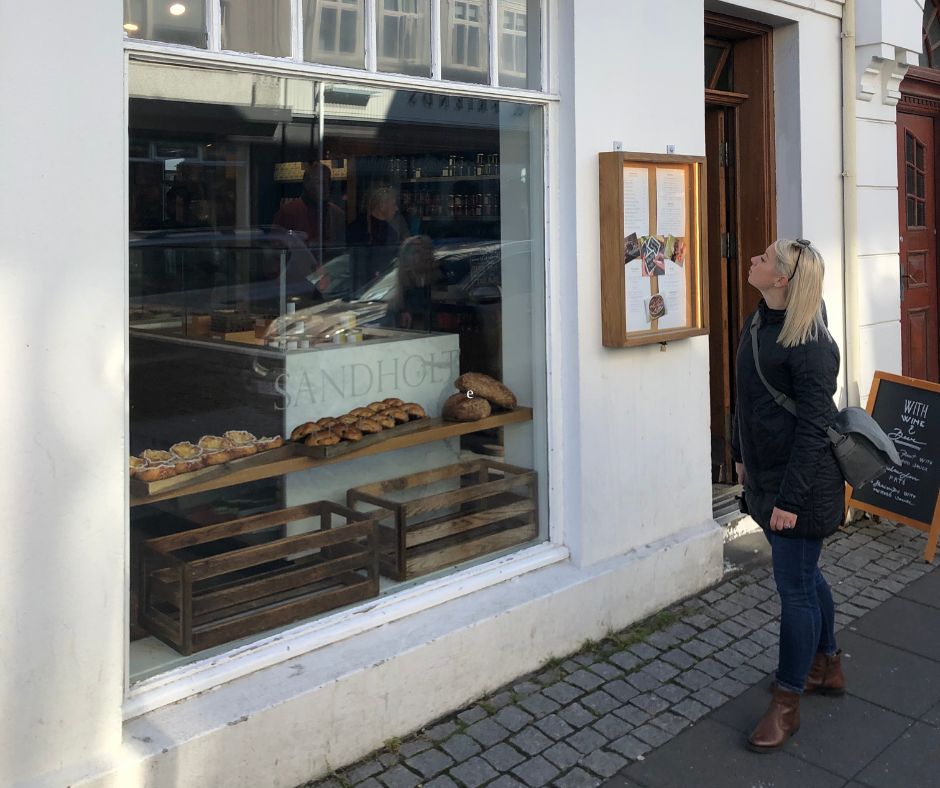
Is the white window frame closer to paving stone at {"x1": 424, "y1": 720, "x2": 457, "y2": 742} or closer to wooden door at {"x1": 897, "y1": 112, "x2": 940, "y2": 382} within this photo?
paving stone at {"x1": 424, "y1": 720, "x2": 457, "y2": 742}

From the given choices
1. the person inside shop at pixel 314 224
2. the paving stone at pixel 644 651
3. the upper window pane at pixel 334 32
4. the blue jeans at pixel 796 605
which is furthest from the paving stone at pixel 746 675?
the upper window pane at pixel 334 32

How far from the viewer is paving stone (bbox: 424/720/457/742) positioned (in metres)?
4.27

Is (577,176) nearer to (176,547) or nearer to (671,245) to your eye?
(671,245)

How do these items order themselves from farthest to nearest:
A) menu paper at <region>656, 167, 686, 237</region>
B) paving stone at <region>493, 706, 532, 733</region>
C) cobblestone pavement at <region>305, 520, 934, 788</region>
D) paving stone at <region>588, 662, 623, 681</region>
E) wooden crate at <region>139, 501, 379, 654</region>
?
menu paper at <region>656, 167, 686, 237</region> < paving stone at <region>588, 662, 623, 681</region> < paving stone at <region>493, 706, 532, 733</region> < cobblestone pavement at <region>305, 520, 934, 788</region> < wooden crate at <region>139, 501, 379, 654</region>

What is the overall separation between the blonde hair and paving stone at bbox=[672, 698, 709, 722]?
154 cm

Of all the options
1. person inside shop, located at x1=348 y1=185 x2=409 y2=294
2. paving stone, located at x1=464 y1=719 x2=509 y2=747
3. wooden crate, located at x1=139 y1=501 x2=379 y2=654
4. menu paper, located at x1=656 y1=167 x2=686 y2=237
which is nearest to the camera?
wooden crate, located at x1=139 y1=501 x2=379 y2=654

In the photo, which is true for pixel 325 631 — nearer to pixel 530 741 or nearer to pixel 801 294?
pixel 530 741

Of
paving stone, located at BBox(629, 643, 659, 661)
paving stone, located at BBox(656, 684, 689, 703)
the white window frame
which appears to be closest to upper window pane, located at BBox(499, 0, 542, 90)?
the white window frame

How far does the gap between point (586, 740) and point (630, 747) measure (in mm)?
167

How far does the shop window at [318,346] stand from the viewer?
389cm

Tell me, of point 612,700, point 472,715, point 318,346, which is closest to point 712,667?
point 612,700

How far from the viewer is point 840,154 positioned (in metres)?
7.10

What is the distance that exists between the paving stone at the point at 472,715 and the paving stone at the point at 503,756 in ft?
0.74

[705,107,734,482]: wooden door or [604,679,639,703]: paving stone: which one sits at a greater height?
[705,107,734,482]: wooden door
